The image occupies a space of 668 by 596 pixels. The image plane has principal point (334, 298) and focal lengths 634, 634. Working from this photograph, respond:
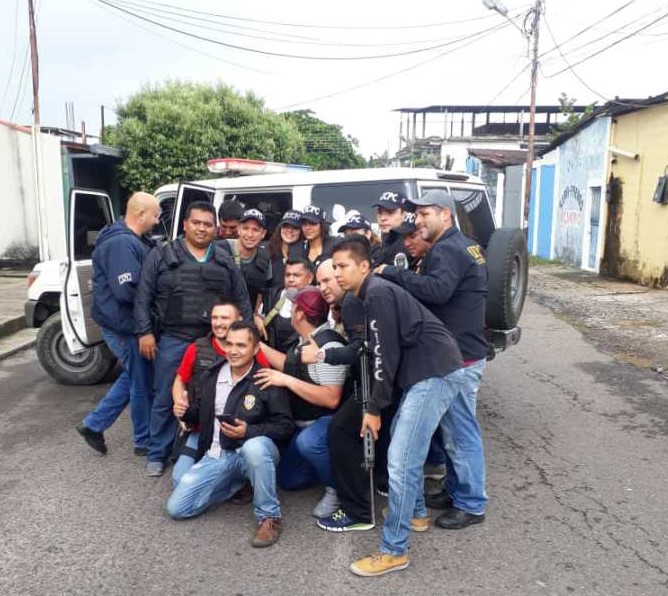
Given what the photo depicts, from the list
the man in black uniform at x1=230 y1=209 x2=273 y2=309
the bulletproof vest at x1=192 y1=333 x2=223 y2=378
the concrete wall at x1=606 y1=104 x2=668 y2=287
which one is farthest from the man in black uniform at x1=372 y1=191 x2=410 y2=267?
the concrete wall at x1=606 y1=104 x2=668 y2=287

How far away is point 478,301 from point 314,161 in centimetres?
3023

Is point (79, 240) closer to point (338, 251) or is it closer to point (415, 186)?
point (415, 186)

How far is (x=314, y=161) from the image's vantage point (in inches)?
1289

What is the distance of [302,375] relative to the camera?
3.55 m

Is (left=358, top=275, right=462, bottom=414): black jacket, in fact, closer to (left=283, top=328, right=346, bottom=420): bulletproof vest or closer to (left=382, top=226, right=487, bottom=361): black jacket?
(left=382, top=226, right=487, bottom=361): black jacket

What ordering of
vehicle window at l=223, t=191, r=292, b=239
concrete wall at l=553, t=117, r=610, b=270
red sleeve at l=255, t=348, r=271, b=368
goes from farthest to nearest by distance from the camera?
concrete wall at l=553, t=117, r=610, b=270
vehicle window at l=223, t=191, r=292, b=239
red sleeve at l=255, t=348, r=271, b=368

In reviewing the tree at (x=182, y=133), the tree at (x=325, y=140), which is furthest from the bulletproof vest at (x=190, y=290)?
the tree at (x=325, y=140)

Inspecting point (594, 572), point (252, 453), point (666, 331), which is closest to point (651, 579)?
point (594, 572)

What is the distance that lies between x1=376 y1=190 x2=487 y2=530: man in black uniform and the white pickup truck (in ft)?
4.03

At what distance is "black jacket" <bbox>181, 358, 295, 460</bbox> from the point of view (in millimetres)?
3447

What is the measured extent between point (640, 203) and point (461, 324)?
11370mm

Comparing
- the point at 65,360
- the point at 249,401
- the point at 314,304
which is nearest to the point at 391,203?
the point at 314,304

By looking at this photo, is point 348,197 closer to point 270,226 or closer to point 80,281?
point 270,226

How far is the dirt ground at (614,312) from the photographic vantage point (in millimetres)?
7508
